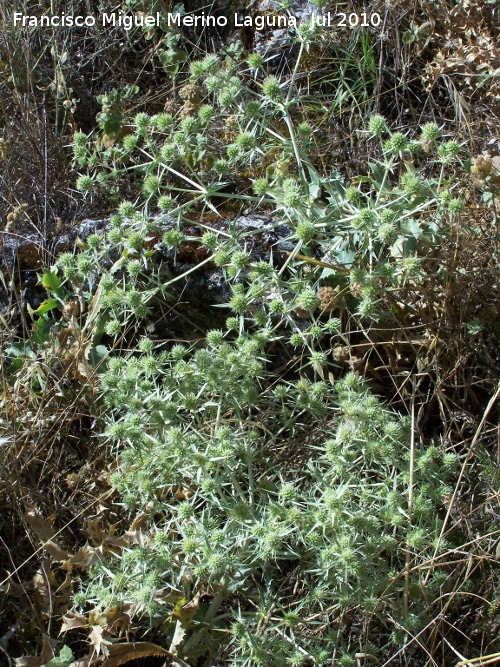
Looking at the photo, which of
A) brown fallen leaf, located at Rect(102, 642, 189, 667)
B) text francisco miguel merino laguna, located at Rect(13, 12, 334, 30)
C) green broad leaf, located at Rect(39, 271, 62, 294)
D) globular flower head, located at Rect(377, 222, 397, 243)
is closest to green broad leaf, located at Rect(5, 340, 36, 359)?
green broad leaf, located at Rect(39, 271, 62, 294)

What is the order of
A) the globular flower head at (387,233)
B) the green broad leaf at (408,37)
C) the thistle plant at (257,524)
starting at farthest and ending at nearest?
1. the green broad leaf at (408,37)
2. the globular flower head at (387,233)
3. the thistle plant at (257,524)

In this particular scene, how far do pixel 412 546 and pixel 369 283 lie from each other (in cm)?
74

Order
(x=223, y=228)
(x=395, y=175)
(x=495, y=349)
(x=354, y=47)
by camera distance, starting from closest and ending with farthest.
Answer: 1. (x=495, y=349)
2. (x=223, y=228)
3. (x=395, y=175)
4. (x=354, y=47)

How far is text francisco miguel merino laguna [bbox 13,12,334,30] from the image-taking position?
3.52 metres

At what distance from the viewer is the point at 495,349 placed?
8.11 ft

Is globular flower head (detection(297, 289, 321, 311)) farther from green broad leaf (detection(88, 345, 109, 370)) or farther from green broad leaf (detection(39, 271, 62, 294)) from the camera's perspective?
green broad leaf (detection(39, 271, 62, 294))

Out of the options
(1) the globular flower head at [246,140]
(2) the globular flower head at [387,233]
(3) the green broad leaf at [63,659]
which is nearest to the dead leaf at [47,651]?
(3) the green broad leaf at [63,659]

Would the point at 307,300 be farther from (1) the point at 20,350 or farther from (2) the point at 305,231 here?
(1) the point at 20,350

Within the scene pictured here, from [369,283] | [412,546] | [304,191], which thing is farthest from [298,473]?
[304,191]

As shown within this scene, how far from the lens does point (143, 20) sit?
3.62 metres

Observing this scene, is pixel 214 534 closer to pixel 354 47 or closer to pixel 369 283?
pixel 369 283

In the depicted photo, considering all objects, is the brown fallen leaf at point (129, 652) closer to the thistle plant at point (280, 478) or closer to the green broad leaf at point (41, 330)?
the thistle plant at point (280, 478)

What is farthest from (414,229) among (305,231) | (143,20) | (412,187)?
(143,20)

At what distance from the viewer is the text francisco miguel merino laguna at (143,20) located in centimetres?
352
